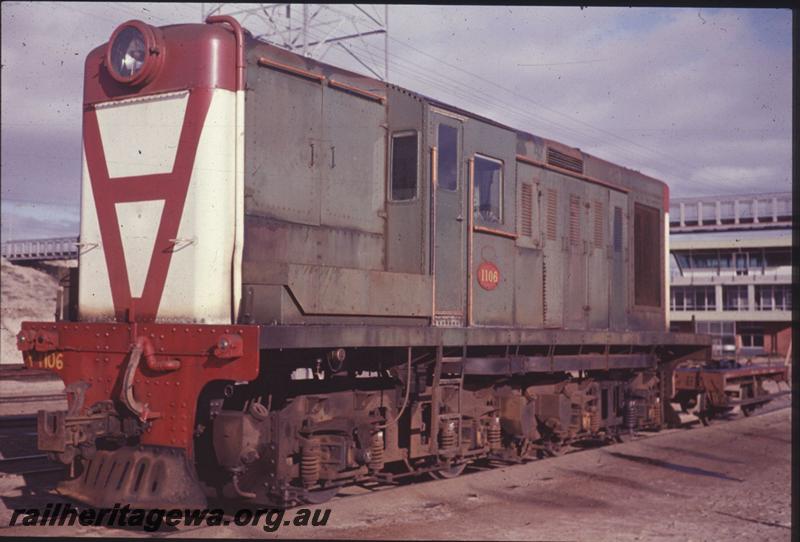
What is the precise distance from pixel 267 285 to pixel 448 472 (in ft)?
11.4

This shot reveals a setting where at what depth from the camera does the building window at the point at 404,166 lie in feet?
28.6

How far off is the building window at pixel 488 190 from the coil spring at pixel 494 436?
242cm

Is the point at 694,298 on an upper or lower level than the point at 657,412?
upper

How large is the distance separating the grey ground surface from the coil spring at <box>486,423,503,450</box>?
33 cm

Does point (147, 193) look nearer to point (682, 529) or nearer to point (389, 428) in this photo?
point (389, 428)

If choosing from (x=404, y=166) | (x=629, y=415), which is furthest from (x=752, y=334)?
(x=404, y=166)

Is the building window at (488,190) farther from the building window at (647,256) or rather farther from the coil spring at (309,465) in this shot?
the building window at (647,256)

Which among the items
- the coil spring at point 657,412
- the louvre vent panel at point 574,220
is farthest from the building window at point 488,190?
the coil spring at point 657,412

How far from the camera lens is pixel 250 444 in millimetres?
6891

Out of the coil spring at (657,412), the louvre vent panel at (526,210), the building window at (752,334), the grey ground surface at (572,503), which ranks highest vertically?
the louvre vent panel at (526,210)

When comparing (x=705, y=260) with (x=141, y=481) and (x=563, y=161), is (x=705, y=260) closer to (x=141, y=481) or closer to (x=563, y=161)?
(x=563, y=161)

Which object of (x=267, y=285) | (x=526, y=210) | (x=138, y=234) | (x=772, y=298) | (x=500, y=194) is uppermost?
(x=772, y=298)

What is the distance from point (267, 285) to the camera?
23.1 ft

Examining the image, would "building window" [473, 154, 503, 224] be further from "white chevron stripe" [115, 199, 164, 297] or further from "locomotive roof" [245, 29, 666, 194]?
"white chevron stripe" [115, 199, 164, 297]
